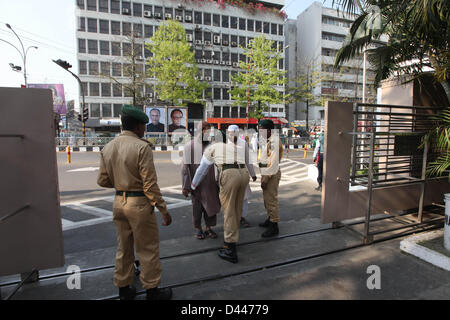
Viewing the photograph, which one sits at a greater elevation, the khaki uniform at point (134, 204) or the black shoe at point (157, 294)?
the khaki uniform at point (134, 204)

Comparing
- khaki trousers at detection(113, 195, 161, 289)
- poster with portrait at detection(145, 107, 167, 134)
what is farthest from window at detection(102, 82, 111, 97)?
khaki trousers at detection(113, 195, 161, 289)

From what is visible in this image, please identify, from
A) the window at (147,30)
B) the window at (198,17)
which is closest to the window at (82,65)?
the window at (147,30)

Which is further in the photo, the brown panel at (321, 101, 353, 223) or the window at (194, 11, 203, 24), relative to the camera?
the window at (194, 11, 203, 24)

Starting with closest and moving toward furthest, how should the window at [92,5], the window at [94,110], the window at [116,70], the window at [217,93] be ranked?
1. the window at [116,70]
2. the window at [92,5]
3. the window at [94,110]
4. the window at [217,93]

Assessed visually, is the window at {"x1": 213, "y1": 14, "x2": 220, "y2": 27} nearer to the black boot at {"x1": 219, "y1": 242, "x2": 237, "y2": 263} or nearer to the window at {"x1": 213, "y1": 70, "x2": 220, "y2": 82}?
the window at {"x1": 213, "y1": 70, "x2": 220, "y2": 82}

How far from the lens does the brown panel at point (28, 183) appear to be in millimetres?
2795

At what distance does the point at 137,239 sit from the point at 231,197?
54.6 inches

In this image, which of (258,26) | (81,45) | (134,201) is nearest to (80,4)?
(81,45)

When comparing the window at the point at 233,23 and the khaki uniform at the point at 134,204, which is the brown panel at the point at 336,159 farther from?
Result: the window at the point at 233,23

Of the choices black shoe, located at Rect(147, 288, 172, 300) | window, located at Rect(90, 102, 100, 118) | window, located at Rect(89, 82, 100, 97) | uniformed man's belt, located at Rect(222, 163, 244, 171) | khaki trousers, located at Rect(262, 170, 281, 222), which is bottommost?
black shoe, located at Rect(147, 288, 172, 300)

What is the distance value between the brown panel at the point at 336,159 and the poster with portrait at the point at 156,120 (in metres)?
20.9

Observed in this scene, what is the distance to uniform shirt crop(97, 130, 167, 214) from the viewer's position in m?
2.61

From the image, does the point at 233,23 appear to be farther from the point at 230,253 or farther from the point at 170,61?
the point at 230,253
